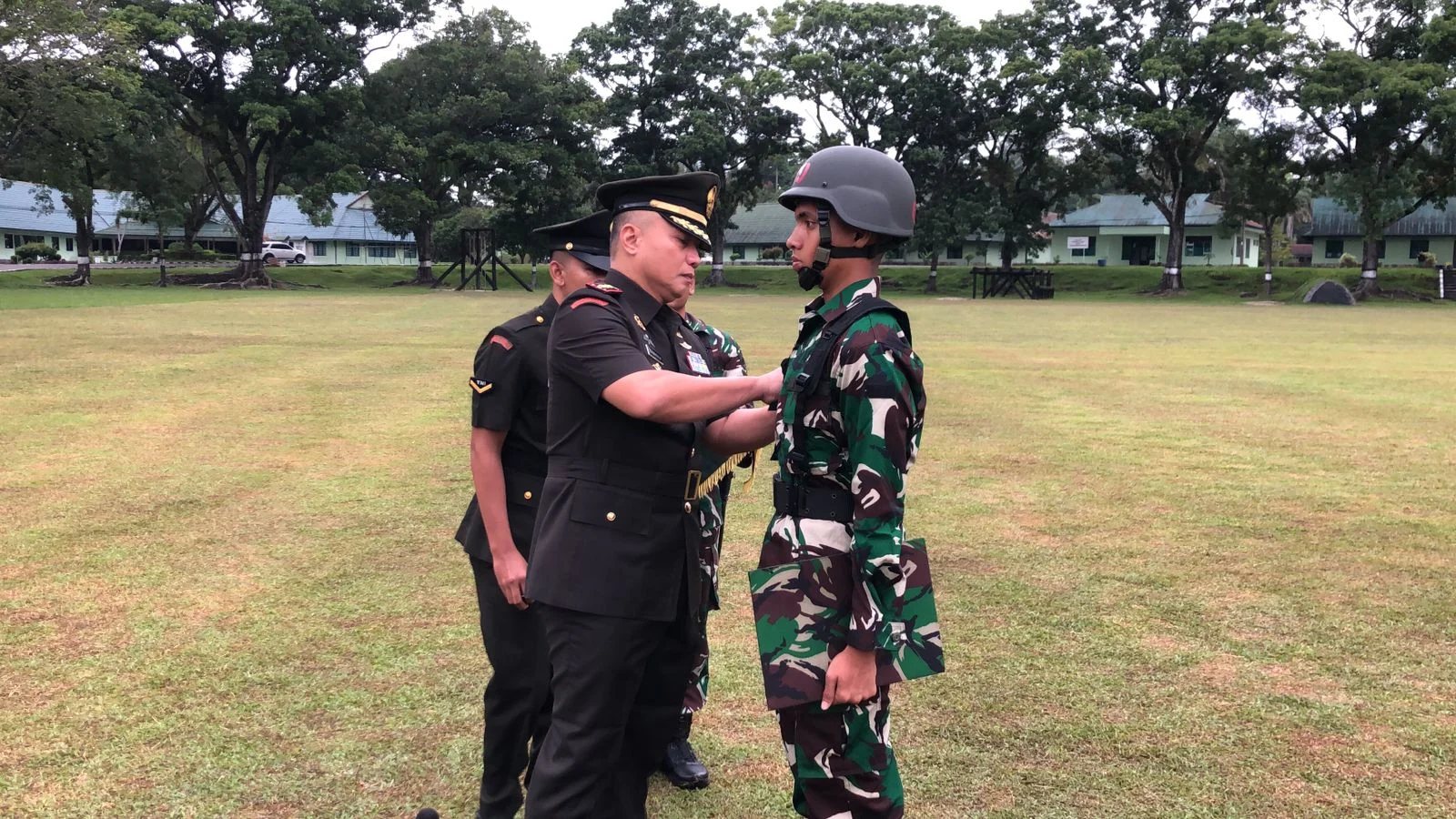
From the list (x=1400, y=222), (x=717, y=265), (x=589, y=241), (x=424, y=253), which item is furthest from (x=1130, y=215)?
(x=589, y=241)

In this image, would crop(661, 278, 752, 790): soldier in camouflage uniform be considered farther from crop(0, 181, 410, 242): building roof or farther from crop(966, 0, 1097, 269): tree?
crop(0, 181, 410, 242): building roof

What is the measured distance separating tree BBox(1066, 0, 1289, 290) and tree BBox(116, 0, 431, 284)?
32092mm

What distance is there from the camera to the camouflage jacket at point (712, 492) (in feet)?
10.2

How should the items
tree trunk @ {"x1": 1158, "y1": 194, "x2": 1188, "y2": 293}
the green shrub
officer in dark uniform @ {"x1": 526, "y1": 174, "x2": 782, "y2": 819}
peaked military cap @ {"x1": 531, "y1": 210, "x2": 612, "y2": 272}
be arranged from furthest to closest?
the green shrub → tree trunk @ {"x1": 1158, "y1": 194, "x2": 1188, "y2": 293} → peaked military cap @ {"x1": 531, "y1": 210, "x2": 612, "y2": 272} → officer in dark uniform @ {"x1": 526, "y1": 174, "x2": 782, "y2": 819}

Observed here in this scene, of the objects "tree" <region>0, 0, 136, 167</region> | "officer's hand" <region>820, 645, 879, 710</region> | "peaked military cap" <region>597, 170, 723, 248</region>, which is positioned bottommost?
"officer's hand" <region>820, 645, 879, 710</region>

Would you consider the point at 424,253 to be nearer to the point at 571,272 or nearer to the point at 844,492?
the point at 571,272

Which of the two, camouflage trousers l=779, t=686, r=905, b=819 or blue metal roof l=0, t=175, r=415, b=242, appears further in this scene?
blue metal roof l=0, t=175, r=415, b=242

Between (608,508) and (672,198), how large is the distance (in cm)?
91

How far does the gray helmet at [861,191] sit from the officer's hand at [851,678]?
1153 millimetres

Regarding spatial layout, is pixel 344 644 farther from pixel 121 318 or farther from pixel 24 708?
pixel 121 318

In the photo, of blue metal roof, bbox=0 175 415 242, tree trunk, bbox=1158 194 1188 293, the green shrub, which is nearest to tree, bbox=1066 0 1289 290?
tree trunk, bbox=1158 194 1188 293

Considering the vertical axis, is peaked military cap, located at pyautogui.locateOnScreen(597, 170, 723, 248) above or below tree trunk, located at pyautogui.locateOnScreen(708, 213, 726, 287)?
below

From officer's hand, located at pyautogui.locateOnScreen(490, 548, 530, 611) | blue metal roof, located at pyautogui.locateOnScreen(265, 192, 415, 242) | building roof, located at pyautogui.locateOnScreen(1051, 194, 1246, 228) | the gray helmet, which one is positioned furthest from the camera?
blue metal roof, located at pyautogui.locateOnScreen(265, 192, 415, 242)

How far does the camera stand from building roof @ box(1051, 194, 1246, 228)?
228 feet
